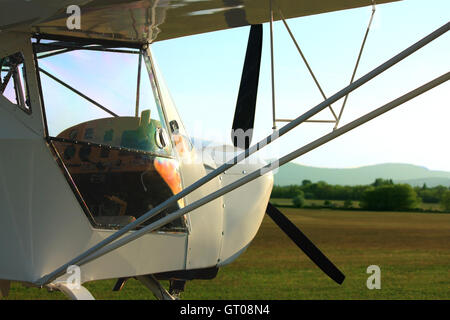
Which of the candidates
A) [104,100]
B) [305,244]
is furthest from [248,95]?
[104,100]

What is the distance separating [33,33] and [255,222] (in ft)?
8.38

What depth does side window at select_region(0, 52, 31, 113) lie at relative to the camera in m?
4.20

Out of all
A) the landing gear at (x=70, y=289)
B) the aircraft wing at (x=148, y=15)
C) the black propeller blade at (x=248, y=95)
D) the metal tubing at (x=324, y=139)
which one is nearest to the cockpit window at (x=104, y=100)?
the aircraft wing at (x=148, y=15)

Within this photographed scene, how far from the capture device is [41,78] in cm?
430

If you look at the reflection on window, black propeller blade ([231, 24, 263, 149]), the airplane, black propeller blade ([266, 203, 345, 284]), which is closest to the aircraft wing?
the airplane

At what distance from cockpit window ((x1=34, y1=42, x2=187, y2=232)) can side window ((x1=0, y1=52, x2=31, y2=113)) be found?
0.45 ft

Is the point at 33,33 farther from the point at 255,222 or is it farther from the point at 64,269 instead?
the point at 255,222

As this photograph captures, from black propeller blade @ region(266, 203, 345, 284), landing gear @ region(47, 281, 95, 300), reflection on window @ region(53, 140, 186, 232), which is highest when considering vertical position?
reflection on window @ region(53, 140, 186, 232)

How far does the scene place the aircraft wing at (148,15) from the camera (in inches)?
154

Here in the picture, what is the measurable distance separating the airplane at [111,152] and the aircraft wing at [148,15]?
1 cm

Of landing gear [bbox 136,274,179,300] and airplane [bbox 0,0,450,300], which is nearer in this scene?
airplane [bbox 0,0,450,300]

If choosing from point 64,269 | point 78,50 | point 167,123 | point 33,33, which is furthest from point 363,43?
point 64,269

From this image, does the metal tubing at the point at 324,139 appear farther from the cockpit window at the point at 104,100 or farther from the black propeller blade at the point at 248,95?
the black propeller blade at the point at 248,95

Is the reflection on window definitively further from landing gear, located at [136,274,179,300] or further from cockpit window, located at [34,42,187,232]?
landing gear, located at [136,274,179,300]
